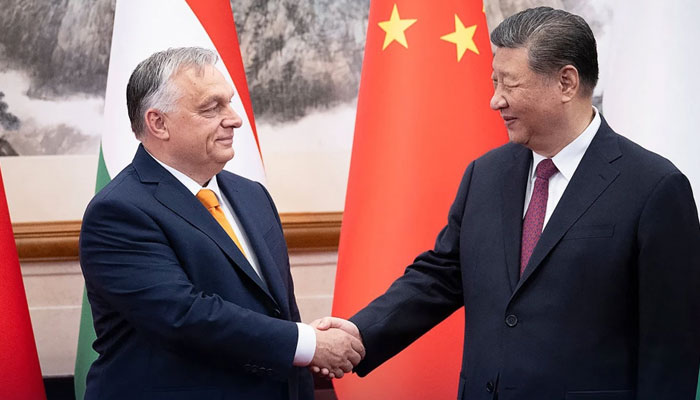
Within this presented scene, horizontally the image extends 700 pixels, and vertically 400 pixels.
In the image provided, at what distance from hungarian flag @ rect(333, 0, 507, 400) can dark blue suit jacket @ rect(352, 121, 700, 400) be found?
78cm

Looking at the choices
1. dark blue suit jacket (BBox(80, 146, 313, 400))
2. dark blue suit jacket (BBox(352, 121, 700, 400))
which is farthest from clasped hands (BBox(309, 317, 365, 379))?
dark blue suit jacket (BBox(352, 121, 700, 400))

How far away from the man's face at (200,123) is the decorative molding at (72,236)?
1.53 meters

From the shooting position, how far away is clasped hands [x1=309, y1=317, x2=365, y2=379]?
2061 mm

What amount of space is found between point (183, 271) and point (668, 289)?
1.00m

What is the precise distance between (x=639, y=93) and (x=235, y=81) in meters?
1.27

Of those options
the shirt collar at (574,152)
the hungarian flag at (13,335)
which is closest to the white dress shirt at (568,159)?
the shirt collar at (574,152)

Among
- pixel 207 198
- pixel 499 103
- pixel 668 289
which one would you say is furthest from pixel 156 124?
pixel 668 289

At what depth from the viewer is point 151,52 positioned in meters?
2.69

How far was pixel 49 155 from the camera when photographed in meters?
3.47

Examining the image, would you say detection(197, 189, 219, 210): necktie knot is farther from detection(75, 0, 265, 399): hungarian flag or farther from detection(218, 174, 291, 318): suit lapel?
detection(75, 0, 265, 399): hungarian flag

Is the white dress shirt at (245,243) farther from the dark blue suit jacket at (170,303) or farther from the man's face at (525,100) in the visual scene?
the man's face at (525,100)

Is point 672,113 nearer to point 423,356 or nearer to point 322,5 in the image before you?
point 423,356

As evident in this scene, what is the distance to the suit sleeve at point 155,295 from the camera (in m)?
1.79

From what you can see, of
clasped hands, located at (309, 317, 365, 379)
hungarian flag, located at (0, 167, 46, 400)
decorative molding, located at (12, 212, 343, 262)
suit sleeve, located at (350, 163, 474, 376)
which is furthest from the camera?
decorative molding, located at (12, 212, 343, 262)
